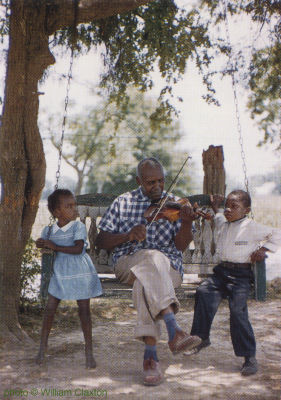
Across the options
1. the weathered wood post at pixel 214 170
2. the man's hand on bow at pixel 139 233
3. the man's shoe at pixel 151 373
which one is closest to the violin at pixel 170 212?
the man's hand on bow at pixel 139 233

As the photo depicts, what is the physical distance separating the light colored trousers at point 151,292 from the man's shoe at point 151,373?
0.56 feet

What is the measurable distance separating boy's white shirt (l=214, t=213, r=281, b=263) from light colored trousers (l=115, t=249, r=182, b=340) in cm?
58

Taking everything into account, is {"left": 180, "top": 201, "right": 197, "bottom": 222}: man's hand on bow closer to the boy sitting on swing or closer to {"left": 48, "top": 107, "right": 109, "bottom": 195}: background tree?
the boy sitting on swing

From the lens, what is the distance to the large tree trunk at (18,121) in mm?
4188

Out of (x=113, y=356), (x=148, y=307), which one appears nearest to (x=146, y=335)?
(x=148, y=307)

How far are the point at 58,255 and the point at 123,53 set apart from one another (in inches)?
119

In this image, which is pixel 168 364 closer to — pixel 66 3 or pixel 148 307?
pixel 148 307

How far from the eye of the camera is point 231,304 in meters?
3.65

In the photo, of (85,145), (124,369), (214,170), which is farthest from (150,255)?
(85,145)

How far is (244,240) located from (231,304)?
49 cm

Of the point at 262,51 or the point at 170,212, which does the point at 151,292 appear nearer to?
the point at 170,212

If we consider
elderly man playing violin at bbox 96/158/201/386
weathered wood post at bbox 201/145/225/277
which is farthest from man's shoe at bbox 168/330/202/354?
weathered wood post at bbox 201/145/225/277

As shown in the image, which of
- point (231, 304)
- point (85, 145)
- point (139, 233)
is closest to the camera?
point (139, 233)

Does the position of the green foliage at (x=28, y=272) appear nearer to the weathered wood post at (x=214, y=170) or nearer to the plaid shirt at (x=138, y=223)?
the plaid shirt at (x=138, y=223)
